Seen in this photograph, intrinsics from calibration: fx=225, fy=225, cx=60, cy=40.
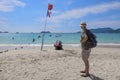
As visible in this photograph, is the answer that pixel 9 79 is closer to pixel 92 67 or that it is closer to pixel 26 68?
pixel 26 68

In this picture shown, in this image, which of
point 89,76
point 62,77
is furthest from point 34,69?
point 89,76

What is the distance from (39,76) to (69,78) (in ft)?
3.46

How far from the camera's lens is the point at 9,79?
24.4 feet

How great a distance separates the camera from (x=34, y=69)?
345 inches

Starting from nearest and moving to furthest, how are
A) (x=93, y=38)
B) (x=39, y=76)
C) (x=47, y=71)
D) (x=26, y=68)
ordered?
(x=93, y=38), (x=39, y=76), (x=47, y=71), (x=26, y=68)

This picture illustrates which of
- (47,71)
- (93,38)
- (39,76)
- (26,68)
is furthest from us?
(26,68)

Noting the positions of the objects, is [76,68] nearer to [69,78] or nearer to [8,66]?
[69,78]

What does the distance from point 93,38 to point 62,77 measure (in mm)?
1662

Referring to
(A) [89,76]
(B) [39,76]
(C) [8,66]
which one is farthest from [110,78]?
(C) [8,66]

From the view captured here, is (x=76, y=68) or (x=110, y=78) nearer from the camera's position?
(x=110, y=78)

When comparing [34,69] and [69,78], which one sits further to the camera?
[34,69]

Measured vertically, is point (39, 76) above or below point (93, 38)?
below

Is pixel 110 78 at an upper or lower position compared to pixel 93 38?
lower

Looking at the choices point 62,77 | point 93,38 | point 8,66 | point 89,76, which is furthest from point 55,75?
point 8,66
